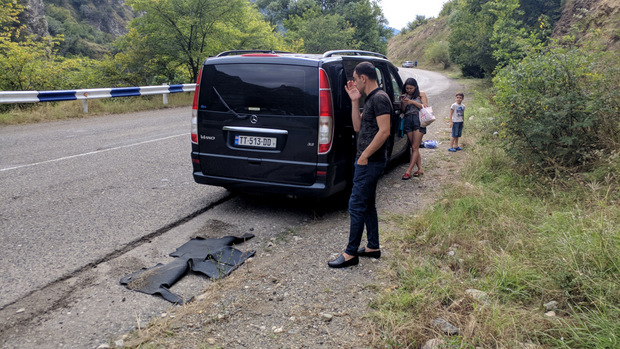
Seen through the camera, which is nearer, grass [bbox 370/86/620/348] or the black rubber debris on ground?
grass [bbox 370/86/620/348]

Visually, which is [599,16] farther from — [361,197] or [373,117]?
[361,197]

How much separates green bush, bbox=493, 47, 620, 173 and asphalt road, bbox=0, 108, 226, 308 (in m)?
4.38

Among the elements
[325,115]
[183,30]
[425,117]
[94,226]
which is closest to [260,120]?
[325,115]

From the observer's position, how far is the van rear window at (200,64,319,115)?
5062 mm

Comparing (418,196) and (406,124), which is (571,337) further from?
(406,124)

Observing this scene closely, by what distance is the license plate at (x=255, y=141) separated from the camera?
5223 mm

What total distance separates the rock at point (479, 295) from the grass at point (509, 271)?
4 cm

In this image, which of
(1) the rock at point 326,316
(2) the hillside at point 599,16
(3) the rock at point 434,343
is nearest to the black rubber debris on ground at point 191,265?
(1) the rock at point 326,316

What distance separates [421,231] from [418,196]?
1775mm

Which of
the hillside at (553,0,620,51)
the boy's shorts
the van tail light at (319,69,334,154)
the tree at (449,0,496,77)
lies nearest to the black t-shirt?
the van tail light at (319,69,334,154)

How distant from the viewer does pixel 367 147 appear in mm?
4062

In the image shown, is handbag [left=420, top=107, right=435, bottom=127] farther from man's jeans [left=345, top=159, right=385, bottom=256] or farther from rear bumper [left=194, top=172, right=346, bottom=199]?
man's jeans [left=345, top=159, right=385, bottom=256]

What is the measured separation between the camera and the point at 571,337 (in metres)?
2.83

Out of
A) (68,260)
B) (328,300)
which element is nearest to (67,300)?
(68,260)
